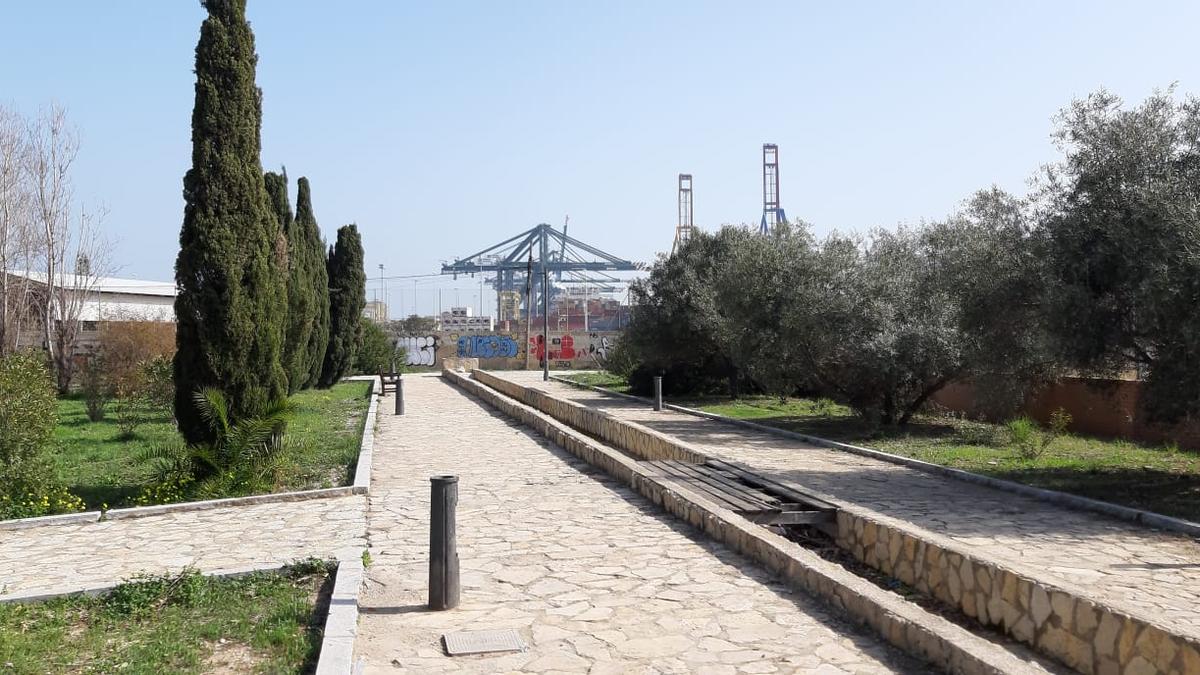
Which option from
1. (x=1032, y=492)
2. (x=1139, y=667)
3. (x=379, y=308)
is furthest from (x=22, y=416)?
(x=379, y=308)

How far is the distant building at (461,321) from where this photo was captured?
140m

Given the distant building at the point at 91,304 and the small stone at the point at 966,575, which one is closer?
the small stone at the point at 966,575

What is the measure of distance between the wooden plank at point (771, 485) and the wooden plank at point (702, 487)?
48 cm

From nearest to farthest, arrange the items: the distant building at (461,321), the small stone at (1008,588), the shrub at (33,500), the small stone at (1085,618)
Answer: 1. the small stone at (1085,618)
2. the small stone at (1008,588)
3. the shrub at (33,500)
4. the distant building at (461,321)

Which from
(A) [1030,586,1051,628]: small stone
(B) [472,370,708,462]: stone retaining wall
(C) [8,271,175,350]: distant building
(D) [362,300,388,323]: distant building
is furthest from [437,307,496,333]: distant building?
(A) [1030,586,1051,628]: small stone

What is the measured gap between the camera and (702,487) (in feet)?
35.0

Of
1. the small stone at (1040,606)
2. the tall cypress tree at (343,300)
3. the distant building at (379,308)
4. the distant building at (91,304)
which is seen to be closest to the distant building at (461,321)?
the distant building at (379,308)

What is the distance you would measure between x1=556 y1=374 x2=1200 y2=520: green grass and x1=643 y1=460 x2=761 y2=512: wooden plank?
3831 mm

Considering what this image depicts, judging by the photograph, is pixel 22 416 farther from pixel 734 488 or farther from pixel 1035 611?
pixel 1035 611

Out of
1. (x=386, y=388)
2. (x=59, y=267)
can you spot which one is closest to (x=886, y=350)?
(x=386, y=388)

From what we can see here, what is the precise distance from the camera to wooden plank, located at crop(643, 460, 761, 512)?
951 centimetres

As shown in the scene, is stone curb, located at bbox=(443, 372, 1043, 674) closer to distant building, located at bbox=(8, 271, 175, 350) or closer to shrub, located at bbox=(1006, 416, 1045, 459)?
shrub, located at bbox=(1006, 416, 1045, 459)

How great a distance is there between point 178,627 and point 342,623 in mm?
1031

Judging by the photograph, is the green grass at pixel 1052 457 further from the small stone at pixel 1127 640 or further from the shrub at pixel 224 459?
the shrub at pixel 224 459
